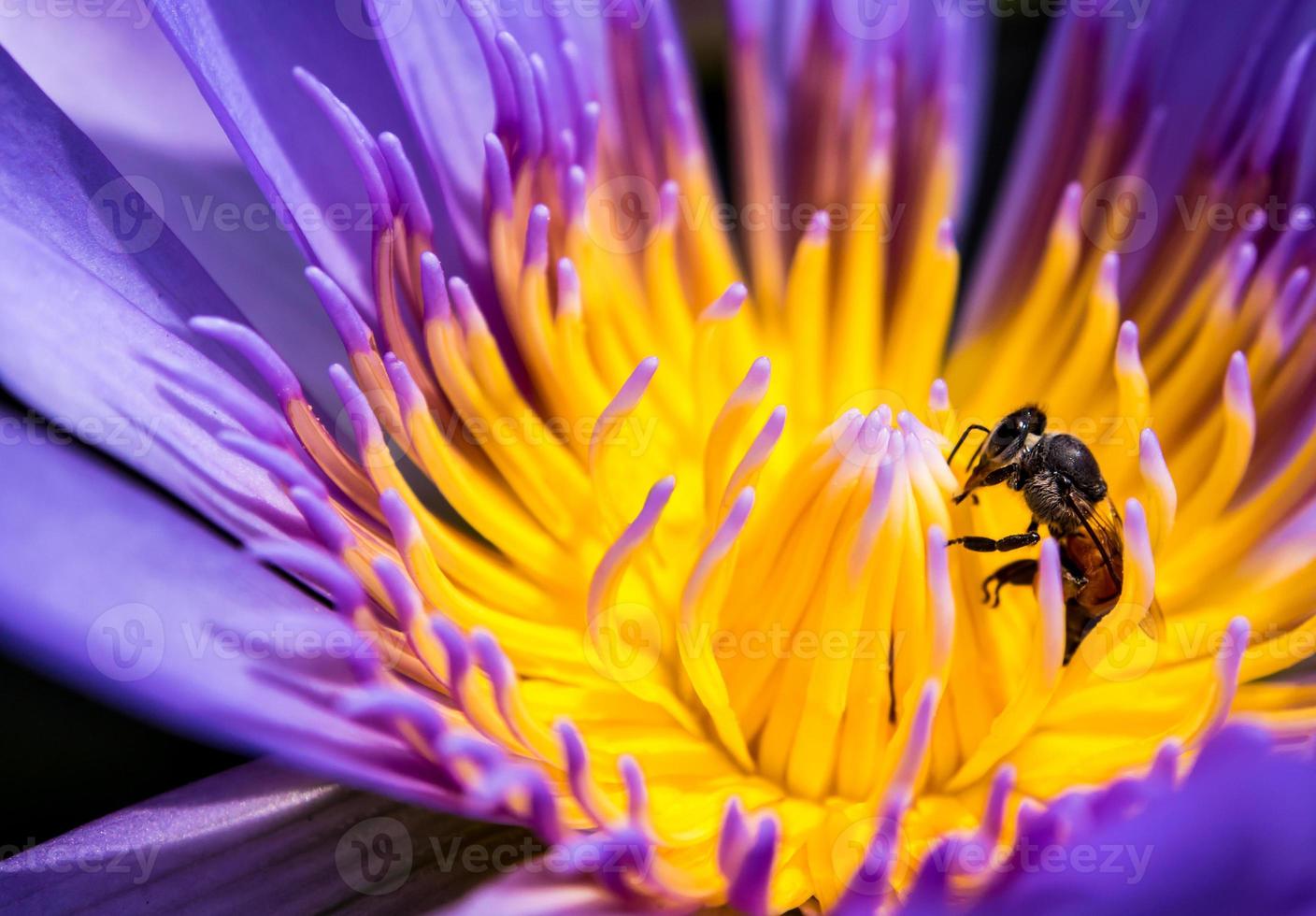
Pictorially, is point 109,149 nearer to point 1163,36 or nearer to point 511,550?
point 511,550

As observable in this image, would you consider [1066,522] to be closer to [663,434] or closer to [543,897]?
[663,434]

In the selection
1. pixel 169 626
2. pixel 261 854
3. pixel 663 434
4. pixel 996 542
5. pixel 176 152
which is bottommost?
pixel 261 854

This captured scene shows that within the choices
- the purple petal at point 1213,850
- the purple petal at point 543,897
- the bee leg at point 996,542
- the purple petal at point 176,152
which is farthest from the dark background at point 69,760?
the purple petal at point 1213,850

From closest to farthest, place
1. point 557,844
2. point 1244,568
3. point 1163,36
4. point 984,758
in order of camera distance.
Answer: point 557,844, point 984,758, point 1244,568, point 1163,36

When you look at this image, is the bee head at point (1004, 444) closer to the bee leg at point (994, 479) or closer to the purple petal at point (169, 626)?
the bee leg at point (994, 479)

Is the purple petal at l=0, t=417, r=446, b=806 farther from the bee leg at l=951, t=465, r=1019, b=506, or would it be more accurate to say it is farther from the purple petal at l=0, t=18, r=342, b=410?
the bee leg at l=951, t=465, r=1019, b=506

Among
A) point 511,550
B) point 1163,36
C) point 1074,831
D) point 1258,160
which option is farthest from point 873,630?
point 1163,36


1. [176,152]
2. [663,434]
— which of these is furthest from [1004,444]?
[176,152]
